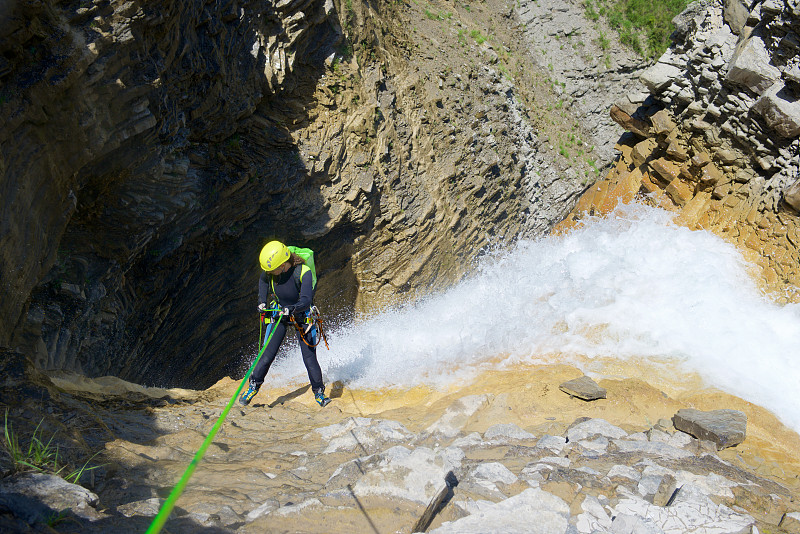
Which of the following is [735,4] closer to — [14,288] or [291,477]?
[291,477]

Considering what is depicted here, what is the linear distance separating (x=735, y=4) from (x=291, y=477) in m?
12.5

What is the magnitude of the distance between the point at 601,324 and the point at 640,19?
399 inches

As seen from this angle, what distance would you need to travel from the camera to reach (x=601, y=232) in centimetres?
1289

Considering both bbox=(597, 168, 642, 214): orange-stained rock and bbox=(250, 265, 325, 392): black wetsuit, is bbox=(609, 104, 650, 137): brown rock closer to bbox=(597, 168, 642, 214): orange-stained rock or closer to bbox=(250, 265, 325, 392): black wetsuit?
bbox=(597, 168, 642, 214): orange-stained rock

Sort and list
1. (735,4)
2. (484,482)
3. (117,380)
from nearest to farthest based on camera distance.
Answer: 1. (484,482)
2. (117,380)
3. (735,4)

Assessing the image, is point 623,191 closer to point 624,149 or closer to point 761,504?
point 624,149

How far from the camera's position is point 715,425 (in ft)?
16.6

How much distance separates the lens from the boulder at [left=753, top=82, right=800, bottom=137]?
9.38 meters

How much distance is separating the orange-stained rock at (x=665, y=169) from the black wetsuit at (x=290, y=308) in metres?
10.1

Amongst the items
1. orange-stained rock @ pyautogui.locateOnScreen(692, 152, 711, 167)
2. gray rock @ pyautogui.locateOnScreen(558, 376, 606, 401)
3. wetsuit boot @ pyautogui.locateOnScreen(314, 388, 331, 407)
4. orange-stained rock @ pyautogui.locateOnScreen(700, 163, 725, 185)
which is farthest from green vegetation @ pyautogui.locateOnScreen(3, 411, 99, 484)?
orange-stained rock @ pyautogui.locateOnScreen(692, 152, 711, 167)

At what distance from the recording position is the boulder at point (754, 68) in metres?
9.73

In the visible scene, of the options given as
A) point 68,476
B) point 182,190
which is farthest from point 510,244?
point 68,476

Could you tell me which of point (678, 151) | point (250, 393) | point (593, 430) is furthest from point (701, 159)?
point (250, 393)

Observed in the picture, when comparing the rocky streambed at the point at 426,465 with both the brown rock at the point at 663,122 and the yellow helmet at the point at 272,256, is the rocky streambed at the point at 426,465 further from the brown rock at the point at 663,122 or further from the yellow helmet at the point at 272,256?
the brown rock at the point at 663,122
